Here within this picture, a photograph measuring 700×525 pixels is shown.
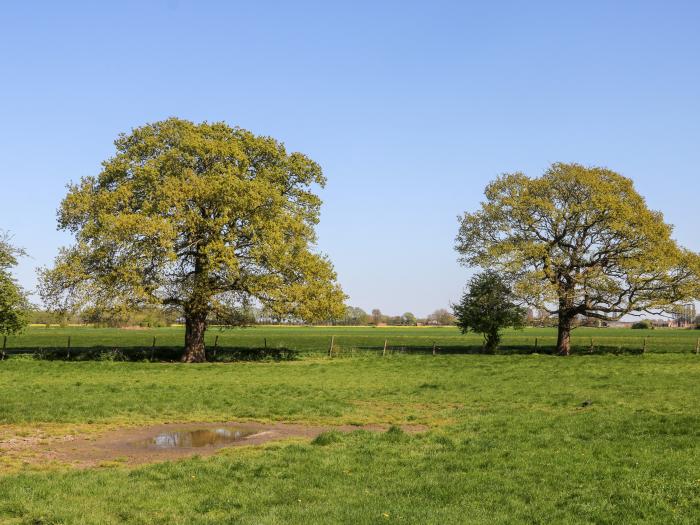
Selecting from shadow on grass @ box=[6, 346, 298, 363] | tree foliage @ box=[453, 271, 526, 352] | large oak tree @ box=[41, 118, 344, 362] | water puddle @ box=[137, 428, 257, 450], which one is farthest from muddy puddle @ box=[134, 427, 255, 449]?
tree foliage @ box=[453, 271, 526, 352]

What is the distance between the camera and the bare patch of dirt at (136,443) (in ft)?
48.2

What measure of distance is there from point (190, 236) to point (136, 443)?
1036 inches

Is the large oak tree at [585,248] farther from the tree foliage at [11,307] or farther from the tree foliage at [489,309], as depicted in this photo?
the tree foliage at [11,307]

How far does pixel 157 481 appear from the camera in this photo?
483 inches

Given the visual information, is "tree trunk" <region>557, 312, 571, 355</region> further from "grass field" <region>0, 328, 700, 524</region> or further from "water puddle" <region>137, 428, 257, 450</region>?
"water puddle" <region>137, 428, 257, 450</region>

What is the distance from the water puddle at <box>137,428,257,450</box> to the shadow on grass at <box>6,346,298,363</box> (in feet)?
86.0

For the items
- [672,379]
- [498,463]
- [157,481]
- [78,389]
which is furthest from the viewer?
[672,379]

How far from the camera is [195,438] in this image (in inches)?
683

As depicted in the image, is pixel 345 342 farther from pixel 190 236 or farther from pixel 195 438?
pixel 195 438

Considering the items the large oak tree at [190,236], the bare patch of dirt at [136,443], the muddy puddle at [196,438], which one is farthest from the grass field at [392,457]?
the large oak tree at [190,236]

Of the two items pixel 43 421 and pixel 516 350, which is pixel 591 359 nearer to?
pixel 516 350

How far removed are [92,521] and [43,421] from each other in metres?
11.2

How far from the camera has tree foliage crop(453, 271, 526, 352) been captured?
168ft

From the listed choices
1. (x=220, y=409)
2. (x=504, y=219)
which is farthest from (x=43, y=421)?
(x=504, y=219)
